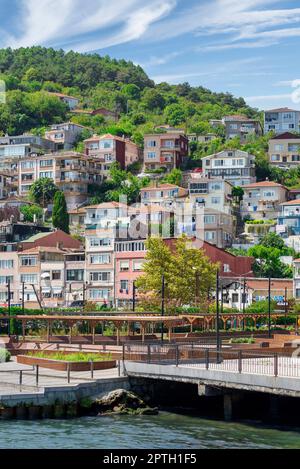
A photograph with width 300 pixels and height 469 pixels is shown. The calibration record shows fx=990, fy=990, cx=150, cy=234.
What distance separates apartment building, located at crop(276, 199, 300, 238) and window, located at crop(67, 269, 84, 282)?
29788mm

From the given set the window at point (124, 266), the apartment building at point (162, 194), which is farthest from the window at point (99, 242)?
the apartment building at point (162, 194)

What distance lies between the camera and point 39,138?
521 ft

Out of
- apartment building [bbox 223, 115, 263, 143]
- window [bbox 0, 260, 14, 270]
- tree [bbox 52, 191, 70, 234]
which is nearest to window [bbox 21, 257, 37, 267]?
window [bbox 0, 260, 14, 270]

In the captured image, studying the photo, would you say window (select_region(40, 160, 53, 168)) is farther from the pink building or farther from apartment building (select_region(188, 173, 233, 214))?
the pink building

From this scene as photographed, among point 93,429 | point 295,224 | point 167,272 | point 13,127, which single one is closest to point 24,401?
point 93,429

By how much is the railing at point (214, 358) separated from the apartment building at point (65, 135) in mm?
126369

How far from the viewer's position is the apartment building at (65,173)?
140 meters

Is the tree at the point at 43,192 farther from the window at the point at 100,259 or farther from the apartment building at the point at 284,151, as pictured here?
the window at the point at 100,259

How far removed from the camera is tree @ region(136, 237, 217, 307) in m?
75.4

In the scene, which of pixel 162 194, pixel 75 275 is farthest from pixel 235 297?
pixel 162 194

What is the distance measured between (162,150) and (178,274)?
7656 cm

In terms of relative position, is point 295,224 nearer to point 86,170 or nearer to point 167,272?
point 86,170

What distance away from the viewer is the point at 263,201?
130 m

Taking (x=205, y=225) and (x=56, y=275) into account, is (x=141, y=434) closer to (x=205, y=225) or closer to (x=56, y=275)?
(x=56, y=275)
